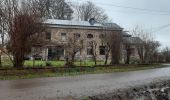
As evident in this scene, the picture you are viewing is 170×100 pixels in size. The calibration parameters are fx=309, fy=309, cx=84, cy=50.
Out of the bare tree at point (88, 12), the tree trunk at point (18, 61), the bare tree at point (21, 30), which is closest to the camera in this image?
the bare tree at point (21, 30)

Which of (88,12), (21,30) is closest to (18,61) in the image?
(21,30)

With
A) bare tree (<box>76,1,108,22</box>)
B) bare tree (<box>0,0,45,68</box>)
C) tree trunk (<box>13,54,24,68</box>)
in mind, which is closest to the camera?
bare tree (<box>0,0,45,68</box>)

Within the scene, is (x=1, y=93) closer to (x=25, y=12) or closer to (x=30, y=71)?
(x=30, y=71)

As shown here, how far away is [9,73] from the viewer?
71.3 ft

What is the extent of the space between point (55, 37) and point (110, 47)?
20561 mm

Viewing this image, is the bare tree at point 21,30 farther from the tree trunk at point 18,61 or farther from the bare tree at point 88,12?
the bare tree at point 88,12

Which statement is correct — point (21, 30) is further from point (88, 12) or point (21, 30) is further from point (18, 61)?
point (88, 12)

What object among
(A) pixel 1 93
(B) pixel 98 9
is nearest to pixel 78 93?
(A) pixel 1 93

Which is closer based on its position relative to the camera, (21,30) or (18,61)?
(21,30)

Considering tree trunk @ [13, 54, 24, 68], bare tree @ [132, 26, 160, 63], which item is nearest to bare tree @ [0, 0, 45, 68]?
tree trunk @ [13, 54, 24, 68]

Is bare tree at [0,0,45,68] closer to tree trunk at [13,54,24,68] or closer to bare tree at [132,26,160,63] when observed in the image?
tree trunk at [13,54,24,68]

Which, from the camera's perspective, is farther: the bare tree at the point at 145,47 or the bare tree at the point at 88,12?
the bare tree at the point at 88,12

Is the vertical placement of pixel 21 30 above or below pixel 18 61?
above

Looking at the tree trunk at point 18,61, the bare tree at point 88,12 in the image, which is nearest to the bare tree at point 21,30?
the tree trunk at point 18,61
